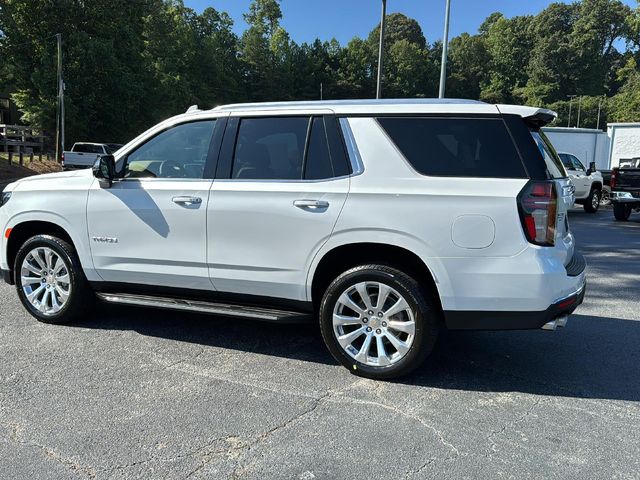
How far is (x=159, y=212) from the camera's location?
171 inches

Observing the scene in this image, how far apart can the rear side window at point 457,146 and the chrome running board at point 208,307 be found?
1415 millimetres

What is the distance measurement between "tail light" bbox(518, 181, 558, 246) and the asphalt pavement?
110 centimetres

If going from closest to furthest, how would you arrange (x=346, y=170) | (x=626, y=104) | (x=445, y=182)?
(x=445, y=182) → (x=346, y=170) → (x=626, y=104)

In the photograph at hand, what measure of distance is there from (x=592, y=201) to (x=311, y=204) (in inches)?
657

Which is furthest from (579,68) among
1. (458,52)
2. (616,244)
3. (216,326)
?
(216,326)

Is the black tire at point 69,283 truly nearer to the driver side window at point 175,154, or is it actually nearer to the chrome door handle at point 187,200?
the driver side window at point 175,154

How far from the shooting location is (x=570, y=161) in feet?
58.0

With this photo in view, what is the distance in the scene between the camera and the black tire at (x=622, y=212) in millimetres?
15172

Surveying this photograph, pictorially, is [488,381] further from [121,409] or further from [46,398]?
[46,398]

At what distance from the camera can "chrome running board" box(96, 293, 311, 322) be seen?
13.3 ft

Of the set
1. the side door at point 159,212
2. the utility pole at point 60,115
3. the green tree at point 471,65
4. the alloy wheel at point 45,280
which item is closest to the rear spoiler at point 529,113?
the side door at point 159,212

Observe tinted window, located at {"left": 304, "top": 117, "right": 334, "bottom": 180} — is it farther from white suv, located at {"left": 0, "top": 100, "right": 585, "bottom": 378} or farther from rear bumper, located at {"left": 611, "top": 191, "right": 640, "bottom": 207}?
rear bumper, located at {"left": 611, "top": 191, "right": 640, "bottom": 207}

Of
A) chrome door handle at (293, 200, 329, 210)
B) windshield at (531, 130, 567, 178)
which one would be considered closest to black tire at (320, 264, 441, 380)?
chrome door handle at (293, 200, 329, 210)

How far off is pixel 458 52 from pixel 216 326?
379 ft
